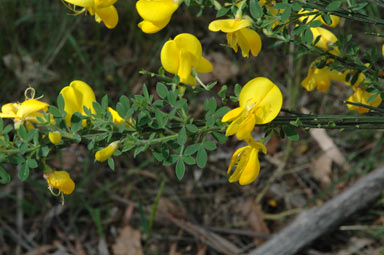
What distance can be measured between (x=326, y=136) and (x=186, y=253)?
765 mm

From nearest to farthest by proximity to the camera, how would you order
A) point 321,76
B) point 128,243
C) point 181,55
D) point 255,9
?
1. point 255,9
2. point 181,55
3. point 321,76
4. point 128,243

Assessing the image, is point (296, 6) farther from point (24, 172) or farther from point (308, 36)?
point (24, 172)

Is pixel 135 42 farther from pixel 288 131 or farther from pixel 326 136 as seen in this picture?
pixel 288 131

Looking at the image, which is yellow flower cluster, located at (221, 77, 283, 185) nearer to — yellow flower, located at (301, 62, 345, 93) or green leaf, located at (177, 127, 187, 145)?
green leaf, located at (177, 127, 187, 145)

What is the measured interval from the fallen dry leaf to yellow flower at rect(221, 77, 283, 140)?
1.29 m

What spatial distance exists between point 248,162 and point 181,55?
0.21m

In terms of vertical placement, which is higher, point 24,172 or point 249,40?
point 249,40

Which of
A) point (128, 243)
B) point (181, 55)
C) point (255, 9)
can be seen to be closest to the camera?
point (255, 9)

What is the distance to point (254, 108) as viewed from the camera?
30.4 inches

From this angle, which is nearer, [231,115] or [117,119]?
[231,115]

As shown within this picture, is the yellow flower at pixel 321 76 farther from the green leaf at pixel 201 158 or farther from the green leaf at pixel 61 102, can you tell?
the green leaf at pixel 61 102

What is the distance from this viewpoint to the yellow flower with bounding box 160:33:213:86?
823mm

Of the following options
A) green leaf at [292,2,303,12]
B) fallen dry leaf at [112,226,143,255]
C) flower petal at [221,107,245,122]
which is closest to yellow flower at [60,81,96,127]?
flower petal at [221,107,245,122]

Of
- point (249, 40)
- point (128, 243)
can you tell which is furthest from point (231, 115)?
point (128, 243)
